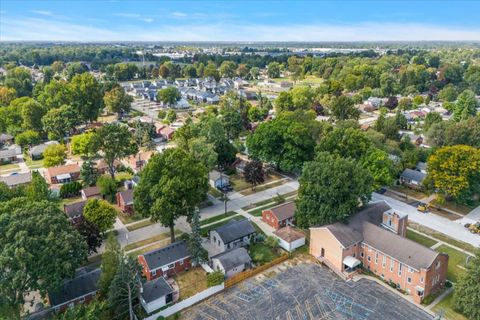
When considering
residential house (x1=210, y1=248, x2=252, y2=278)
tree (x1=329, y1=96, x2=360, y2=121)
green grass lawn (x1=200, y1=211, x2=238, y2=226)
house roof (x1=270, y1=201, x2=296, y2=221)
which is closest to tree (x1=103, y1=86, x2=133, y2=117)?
tree (x1=329, y1=96, x2=360, y2=121)

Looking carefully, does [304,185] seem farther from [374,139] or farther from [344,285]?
[374,139]

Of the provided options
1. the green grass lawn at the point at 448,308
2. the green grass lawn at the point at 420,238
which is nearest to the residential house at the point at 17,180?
the green grass lawn at the point at 420,238

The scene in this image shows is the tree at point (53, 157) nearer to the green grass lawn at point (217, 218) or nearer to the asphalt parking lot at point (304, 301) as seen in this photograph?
the green grass lawn at point (217, 218)

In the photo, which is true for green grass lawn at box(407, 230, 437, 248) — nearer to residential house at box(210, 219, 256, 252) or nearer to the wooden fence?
the wooden fence

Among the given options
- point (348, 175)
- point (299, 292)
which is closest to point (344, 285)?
point (299, 292)

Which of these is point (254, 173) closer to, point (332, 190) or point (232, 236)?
point (232, 236)

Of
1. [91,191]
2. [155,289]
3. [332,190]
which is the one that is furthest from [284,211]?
[91,191]
